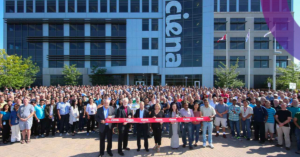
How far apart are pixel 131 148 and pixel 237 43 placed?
35.4 m

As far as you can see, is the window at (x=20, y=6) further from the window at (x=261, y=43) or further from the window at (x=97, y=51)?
the window at (x=261, y=43)

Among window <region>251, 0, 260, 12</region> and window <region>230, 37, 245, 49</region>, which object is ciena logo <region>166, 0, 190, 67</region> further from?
window <region>251, 0, 260, 12</region>

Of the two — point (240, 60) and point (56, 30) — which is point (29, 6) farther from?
point (240, 60)

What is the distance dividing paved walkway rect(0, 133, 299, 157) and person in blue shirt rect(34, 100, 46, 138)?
0.57 meters

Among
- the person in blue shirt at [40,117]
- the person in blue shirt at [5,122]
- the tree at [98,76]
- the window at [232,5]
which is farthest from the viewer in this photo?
the window at [232,5]

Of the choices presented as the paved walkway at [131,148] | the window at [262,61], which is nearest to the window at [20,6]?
the paved walkway at [131,148]

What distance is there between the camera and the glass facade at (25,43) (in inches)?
1275

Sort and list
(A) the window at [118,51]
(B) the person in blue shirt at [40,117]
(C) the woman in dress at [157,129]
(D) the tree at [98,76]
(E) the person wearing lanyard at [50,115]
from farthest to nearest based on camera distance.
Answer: (A) the window at [118,51]
(D) the tree at [98,76]
(E) the person wearing lanyard at [50,115]
(B) the person in blue shirt at [40,117]
(C) the woman in dress at [157,129]

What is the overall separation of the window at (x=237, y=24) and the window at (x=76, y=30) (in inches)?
1229

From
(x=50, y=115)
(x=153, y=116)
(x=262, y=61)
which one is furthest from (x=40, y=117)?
(x=262, y=61)

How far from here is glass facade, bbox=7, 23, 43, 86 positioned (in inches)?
1275

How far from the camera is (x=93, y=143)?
7211 mm

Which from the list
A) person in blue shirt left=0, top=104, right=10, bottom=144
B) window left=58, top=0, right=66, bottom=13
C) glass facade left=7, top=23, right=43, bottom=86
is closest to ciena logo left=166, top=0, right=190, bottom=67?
window left=58, top=0, right=66, bottom=13

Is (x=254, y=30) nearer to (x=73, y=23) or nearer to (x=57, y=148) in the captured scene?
(x=73, y=23)
